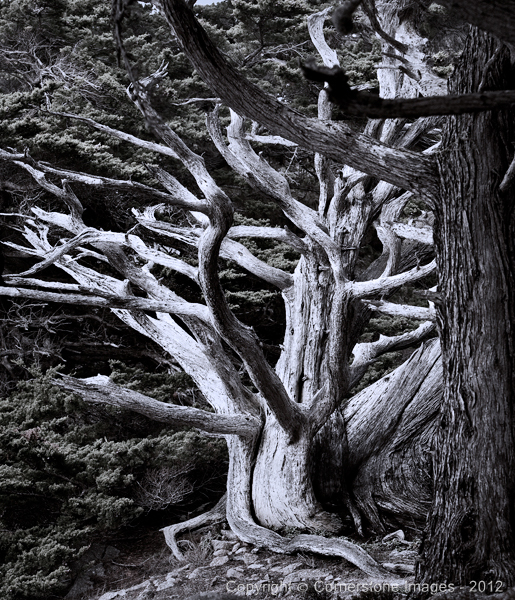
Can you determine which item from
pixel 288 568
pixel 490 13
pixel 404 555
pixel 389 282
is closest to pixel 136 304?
pixel 389 282

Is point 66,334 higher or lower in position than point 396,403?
higher

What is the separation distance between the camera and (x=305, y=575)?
609cm

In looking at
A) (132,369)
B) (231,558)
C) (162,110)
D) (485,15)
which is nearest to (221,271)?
(132,369)

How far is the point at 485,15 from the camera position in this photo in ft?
8.08

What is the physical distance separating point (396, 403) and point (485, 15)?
5634 mm

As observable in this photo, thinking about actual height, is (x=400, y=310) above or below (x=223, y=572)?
above

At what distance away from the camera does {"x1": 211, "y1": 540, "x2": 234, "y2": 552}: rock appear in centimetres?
736

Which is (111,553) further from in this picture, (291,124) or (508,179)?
(508,179)

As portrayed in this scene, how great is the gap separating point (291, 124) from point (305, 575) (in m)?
4.05

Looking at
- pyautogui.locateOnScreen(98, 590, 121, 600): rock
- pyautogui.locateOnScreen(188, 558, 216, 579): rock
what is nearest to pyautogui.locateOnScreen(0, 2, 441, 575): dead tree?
pyautogui.locateOnScreen(188, 558, 216, 579): rock

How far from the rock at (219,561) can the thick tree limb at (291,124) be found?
14.7 feet

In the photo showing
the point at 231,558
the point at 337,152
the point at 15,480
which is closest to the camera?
the point at 337,152

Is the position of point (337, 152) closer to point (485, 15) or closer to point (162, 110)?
point (485, 15)

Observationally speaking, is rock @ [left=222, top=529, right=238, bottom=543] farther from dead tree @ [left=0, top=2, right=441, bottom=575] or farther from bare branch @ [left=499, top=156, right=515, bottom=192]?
bare branch @ [left=499, top=156, right=515, bottom=192]
